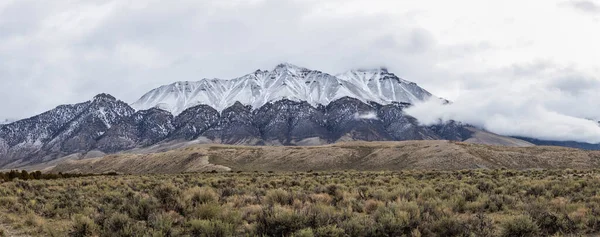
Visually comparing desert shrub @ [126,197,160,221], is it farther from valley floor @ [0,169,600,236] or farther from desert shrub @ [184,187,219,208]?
desert shrub @ [184,187,219,208]

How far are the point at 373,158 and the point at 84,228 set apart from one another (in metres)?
90.0

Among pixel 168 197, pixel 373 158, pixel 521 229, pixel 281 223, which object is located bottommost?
pixel 373 158

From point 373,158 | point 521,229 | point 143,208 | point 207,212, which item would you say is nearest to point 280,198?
point 207,212

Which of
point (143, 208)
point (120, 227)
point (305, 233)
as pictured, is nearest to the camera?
point (305, 233)

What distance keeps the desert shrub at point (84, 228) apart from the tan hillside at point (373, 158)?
72.2 meters

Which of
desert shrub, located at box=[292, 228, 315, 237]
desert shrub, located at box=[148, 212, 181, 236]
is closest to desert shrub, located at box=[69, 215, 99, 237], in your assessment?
desert shrub, located at box=[148, 212, 181, 236]

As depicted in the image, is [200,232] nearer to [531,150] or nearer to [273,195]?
[273,195]

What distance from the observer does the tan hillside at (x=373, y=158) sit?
273ft

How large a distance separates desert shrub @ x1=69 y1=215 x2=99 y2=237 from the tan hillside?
7218 cm

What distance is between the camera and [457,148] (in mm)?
90500

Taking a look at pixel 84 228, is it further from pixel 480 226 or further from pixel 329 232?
pixel 480 226

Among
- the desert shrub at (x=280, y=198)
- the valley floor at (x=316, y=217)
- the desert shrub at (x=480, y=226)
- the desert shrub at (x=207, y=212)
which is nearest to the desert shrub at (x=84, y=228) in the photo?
the valley floor at (x=316, y=217)

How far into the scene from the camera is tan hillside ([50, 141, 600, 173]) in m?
83.1

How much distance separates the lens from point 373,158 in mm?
99062
